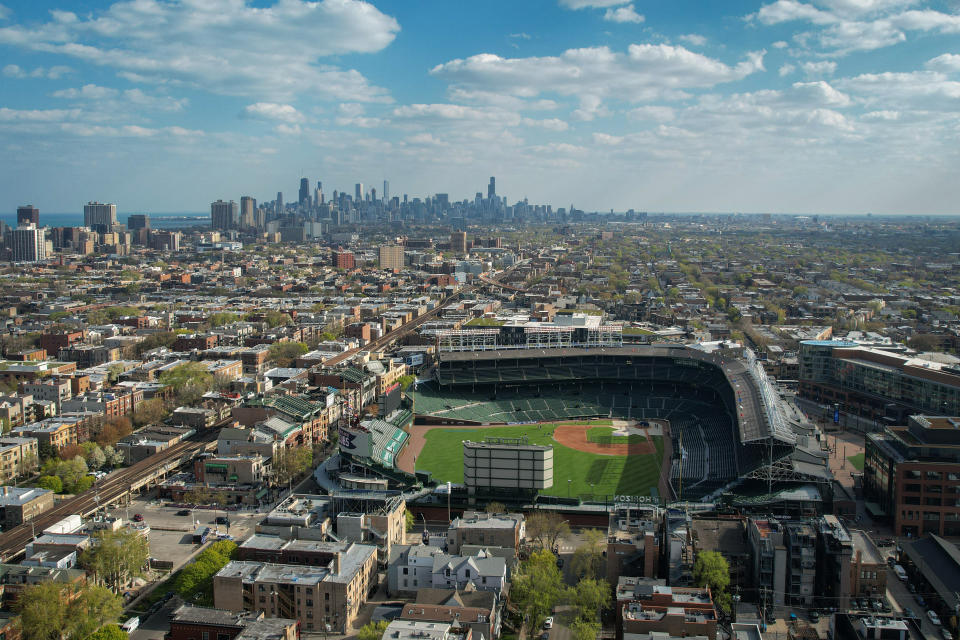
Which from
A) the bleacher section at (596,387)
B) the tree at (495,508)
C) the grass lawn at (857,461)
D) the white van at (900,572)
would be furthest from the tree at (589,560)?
the grass lawn at (857,461)

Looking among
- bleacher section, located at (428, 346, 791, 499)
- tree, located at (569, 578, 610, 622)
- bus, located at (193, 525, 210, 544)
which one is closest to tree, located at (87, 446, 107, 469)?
bus, located at (193, 525, 210, 544)

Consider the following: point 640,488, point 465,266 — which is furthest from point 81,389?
point 465,266

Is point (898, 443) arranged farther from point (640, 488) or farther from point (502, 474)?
point (502, 474)

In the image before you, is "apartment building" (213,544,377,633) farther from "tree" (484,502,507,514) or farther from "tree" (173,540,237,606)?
"tree" (484,502,507,514)

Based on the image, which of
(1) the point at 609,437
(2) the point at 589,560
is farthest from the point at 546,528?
(1) the point at 609,437

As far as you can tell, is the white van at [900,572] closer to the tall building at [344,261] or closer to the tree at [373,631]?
the tree at [373,631]

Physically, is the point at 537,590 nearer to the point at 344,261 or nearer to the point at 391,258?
the point at 344,261
